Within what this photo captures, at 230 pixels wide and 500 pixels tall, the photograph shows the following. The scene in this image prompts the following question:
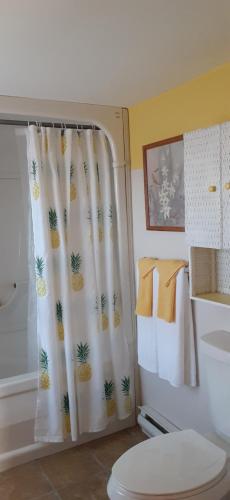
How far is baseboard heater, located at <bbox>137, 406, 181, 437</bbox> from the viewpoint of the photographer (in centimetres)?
246

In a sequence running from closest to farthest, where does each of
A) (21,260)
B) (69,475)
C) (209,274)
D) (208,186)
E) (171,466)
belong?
(171,466), (208,186), (209,274), (69,475), (21,260)

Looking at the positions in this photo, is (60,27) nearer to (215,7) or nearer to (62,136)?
(215,7)

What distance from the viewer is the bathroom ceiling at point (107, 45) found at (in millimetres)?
1334

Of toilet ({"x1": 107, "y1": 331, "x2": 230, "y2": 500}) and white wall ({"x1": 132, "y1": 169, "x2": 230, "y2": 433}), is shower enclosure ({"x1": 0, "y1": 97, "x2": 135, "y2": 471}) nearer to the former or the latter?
white wall ({"x1": 132, "y1": 169, "x2": 230, "y2": 433})

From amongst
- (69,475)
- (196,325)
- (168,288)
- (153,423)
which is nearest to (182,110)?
(168,288)

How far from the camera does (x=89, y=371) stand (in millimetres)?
2533

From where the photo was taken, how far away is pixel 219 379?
1845 mm

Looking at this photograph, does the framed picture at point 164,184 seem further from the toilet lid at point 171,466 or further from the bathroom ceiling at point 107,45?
Result: the toilet lid at point 171,466

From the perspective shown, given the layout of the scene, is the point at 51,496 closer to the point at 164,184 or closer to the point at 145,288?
the point at 145,288

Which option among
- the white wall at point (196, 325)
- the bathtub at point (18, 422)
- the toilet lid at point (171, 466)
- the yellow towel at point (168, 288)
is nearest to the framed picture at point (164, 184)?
the white wall at point (196, 325)

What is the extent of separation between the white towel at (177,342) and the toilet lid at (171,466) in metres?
0.49

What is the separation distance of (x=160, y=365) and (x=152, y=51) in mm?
1622

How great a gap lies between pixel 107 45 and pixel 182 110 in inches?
26.5

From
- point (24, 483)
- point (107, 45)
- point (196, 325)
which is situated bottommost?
point (24, 483)
